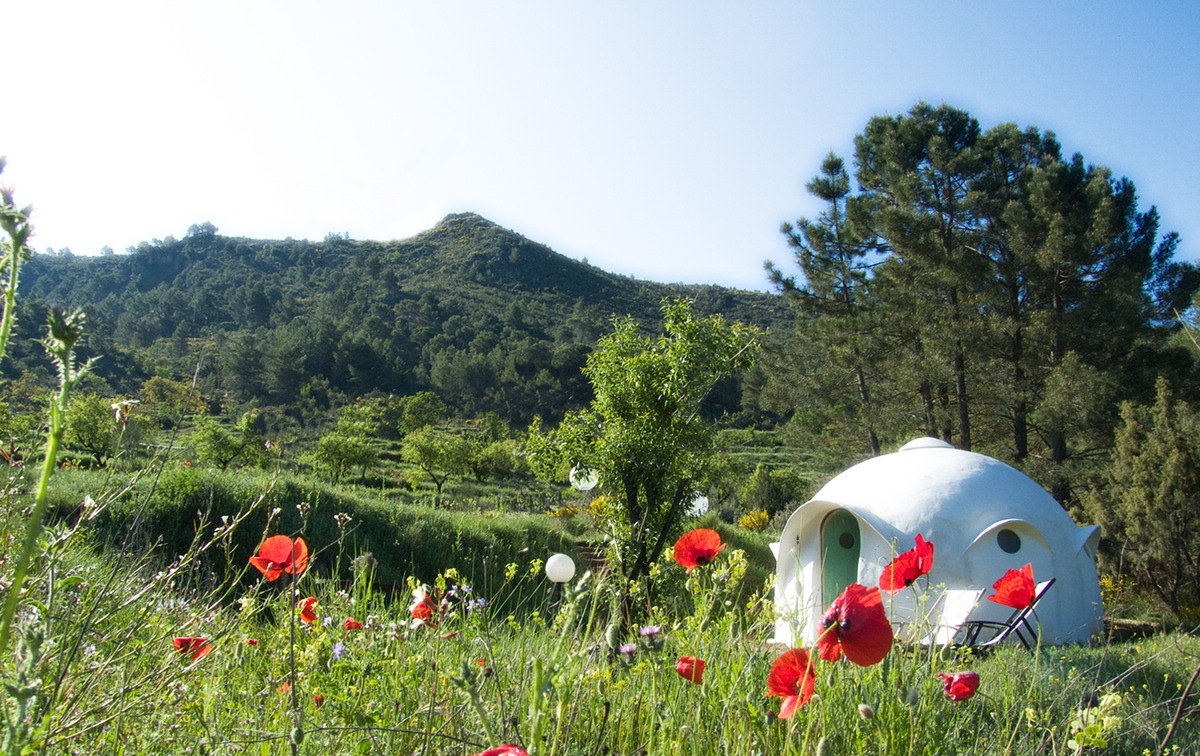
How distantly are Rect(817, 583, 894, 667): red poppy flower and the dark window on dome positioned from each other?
37.8ft

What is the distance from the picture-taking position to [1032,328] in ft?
58.6

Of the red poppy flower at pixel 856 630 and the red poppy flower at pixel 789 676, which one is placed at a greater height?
the red poppy flower at pixel 856 630

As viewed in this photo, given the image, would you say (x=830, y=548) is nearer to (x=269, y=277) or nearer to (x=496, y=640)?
(x=496, y=640)

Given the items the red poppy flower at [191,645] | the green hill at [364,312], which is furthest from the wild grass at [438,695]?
the green hill at [364,312]

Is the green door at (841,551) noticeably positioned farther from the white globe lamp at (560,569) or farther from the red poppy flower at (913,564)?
the white globe lamp at (560,569)

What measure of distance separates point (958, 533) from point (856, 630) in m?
11.4

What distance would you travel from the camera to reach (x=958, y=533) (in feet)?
37.8

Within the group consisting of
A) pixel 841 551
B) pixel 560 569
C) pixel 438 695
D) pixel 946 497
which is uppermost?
pixel 560 569

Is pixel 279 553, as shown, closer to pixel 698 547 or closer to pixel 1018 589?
pixel 698 547

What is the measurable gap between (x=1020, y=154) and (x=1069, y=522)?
13.2 metres

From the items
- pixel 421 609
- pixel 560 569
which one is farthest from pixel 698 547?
pixel 421 609

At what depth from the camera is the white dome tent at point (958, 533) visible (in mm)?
11328

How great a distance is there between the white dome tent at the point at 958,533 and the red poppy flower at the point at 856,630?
9701mm

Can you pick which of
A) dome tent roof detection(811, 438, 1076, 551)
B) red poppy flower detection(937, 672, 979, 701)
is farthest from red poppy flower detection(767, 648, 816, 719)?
dome tent roof detection(811, 438, 1076, 551)
